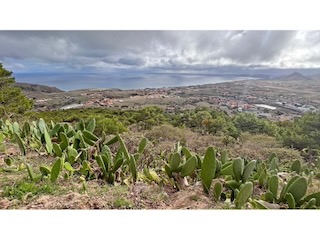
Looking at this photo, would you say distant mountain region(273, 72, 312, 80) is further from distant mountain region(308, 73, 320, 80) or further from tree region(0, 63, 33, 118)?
tree region(0, 63, 33, 118)

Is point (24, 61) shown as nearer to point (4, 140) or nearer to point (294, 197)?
point (4, 140)

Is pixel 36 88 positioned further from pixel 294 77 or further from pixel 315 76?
pixel 315 76

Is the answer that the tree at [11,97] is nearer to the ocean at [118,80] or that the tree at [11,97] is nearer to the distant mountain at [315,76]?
the ocean at [118,80]

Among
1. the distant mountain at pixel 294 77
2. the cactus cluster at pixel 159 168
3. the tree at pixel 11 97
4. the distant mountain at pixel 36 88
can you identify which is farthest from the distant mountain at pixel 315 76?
the tree at pixel 11 97
